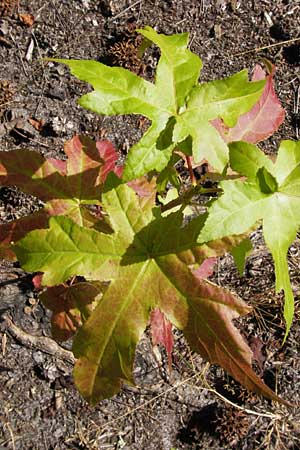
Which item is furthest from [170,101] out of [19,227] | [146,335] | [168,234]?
[146,335]

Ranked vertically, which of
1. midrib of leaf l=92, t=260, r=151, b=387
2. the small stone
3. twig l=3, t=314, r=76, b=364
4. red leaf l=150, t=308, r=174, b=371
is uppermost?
midrib of leaf l=92, t=260, r=151, b=387

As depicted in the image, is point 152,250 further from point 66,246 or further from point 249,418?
point 249,418

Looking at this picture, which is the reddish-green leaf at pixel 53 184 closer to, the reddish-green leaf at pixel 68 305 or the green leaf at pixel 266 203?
the reddish-green leaf at pixel 68 305

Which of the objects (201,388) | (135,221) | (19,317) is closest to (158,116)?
(135,221)

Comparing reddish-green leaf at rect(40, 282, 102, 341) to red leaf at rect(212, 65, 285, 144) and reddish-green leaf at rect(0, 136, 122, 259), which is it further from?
red leaf at rect(212, 65, 285, 144)

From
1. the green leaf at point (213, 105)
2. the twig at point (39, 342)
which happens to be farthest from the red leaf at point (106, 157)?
the twig at point (39, 342)

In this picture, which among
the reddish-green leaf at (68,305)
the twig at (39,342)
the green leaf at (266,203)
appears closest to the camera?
the green leaf at (266,203)

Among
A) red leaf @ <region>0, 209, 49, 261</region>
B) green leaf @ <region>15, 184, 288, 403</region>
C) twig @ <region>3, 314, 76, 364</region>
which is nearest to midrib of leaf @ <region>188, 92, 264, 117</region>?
green leaf @ <region>15, 184, 288, 403</region>

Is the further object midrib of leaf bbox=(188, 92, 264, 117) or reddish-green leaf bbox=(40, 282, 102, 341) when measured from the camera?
reddish-green leaf bbox=(40, 282, 102, 341)
